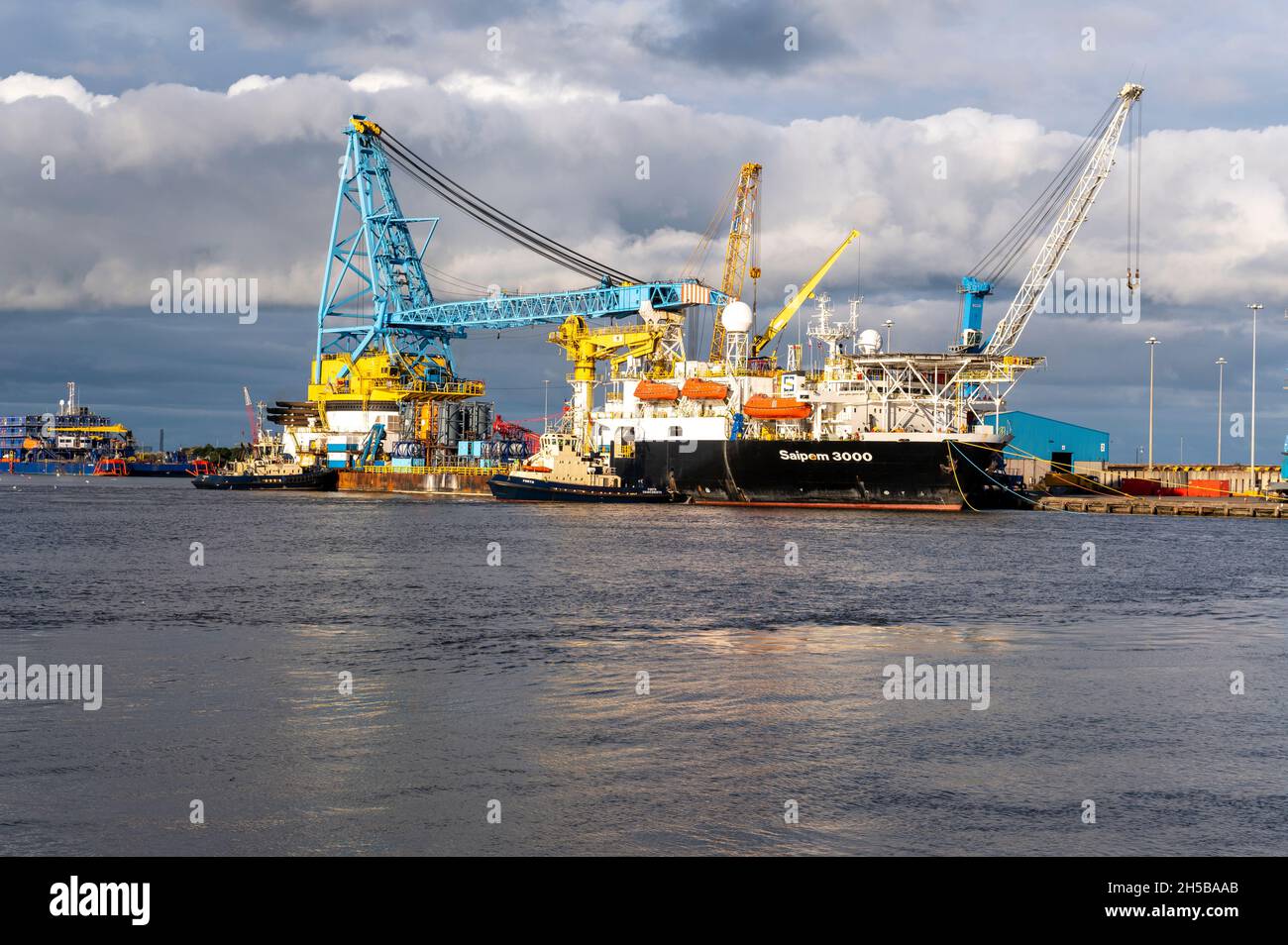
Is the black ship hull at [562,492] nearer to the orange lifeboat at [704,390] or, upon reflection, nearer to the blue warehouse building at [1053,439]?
the orange lifeboat at [704,390]

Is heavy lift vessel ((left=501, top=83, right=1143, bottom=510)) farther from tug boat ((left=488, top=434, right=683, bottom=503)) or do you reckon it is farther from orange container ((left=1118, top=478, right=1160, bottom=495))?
orange container ((left=1118, top=478, right=1160, bottom=495))

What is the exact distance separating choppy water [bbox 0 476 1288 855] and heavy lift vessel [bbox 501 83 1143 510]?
1420 inches

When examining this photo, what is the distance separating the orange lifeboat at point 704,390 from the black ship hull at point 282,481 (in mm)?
63793

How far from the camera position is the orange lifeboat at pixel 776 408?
83375 millimetres

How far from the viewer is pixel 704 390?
88375 mm

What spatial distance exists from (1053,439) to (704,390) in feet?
196

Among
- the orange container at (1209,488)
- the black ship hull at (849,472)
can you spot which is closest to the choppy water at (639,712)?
the black ship hull at (849,472)

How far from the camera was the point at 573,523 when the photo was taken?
69.8 meters

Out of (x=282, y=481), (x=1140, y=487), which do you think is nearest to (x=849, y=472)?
(x=1140, y=487)

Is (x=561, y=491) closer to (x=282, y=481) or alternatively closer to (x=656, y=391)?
(x=656, y=391)

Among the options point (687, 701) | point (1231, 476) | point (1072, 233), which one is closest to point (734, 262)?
point (1072, 233)

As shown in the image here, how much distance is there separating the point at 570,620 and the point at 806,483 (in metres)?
53.5

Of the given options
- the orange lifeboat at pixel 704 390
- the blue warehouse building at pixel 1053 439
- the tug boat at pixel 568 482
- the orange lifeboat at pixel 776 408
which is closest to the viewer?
the orange lifeboat at pixel 776 408
